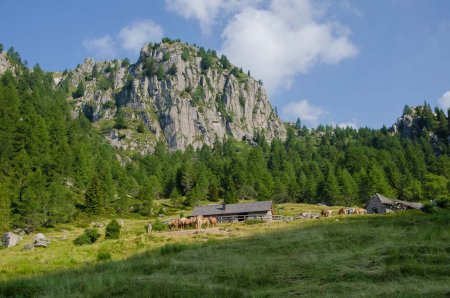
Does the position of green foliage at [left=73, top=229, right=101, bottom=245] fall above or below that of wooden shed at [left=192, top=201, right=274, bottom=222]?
below

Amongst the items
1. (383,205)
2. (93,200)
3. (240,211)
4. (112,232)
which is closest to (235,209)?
(240,211)

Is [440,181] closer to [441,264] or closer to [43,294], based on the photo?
[441,264]

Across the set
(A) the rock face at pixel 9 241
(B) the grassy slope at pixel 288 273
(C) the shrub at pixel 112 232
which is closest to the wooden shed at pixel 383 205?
(C) the shrub at pixel 112 232

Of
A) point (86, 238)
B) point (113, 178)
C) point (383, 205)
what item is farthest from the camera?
point (113, 178)

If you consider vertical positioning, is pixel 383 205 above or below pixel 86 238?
above

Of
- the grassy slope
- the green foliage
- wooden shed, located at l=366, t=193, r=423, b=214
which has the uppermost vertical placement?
wooden shed, located at l=366, t=193, r=423, b=214

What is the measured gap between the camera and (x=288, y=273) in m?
17.8

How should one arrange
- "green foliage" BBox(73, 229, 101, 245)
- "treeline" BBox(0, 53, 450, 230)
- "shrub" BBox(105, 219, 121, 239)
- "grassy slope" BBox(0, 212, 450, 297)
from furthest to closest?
"treeline" BBox(0, 53, 450, 230), "shrub" BBox(105, 219, 121, 239), "green foliage" BBox(73, 229, 101, 245), "grassy slope" BBox(0, 212, 450, 297)

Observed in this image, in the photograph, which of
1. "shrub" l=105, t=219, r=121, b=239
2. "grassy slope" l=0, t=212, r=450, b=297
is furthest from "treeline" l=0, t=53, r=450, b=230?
"grassy slope" l=0, t=212, r=450, b=297

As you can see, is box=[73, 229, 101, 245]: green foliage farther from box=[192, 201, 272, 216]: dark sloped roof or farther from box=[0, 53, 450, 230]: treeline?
box=[192, 201, 272, 216]: dark sloped roof

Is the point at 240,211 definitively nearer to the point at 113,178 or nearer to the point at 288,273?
the point at 113,178

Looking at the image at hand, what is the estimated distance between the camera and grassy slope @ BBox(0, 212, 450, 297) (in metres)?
14.3

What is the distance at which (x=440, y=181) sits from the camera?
118 m

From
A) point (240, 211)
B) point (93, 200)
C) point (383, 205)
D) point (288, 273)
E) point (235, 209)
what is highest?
point (93, 200)
